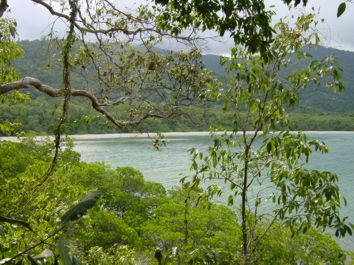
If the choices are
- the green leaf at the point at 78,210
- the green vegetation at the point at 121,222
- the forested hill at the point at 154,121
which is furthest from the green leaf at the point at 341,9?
the forested hill at the point at 154,121

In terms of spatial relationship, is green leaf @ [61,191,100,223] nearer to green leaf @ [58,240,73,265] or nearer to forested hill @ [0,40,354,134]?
green leaf @ [58,240,73,265]

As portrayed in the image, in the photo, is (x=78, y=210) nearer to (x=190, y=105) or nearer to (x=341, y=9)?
(x=341, y=9)

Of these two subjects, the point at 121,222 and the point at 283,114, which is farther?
the point at 121,222

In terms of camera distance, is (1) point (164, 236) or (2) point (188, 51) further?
(1) point (164, 236)

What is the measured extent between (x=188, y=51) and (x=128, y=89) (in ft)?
3.55

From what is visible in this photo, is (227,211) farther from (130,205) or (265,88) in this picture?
(265,88)

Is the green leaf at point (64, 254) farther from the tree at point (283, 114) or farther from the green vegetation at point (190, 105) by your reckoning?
the tree at point (283, 114)

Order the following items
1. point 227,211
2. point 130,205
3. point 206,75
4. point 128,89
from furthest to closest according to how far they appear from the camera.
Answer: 1. point 130,205
2. point 227,211
3. point 128,89
4. point 206,75

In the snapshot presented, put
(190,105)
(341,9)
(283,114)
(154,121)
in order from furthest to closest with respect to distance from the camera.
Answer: (154,121) → (190,105) → (283,114) → (341,9)

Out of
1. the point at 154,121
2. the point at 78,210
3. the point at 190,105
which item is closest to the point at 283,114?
the point at 190,105

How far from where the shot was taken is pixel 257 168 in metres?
4.90

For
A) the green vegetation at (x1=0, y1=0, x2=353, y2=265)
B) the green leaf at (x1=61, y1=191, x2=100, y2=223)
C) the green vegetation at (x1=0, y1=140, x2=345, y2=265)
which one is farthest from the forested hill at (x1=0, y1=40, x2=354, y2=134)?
the green leaf at (x1=61, y1=191, x2=100, y2=223)

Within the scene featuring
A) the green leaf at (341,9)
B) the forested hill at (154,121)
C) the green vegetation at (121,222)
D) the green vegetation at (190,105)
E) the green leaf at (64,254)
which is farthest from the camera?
the forested hill at (154,121)

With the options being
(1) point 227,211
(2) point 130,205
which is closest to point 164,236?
(1) point 227,211
